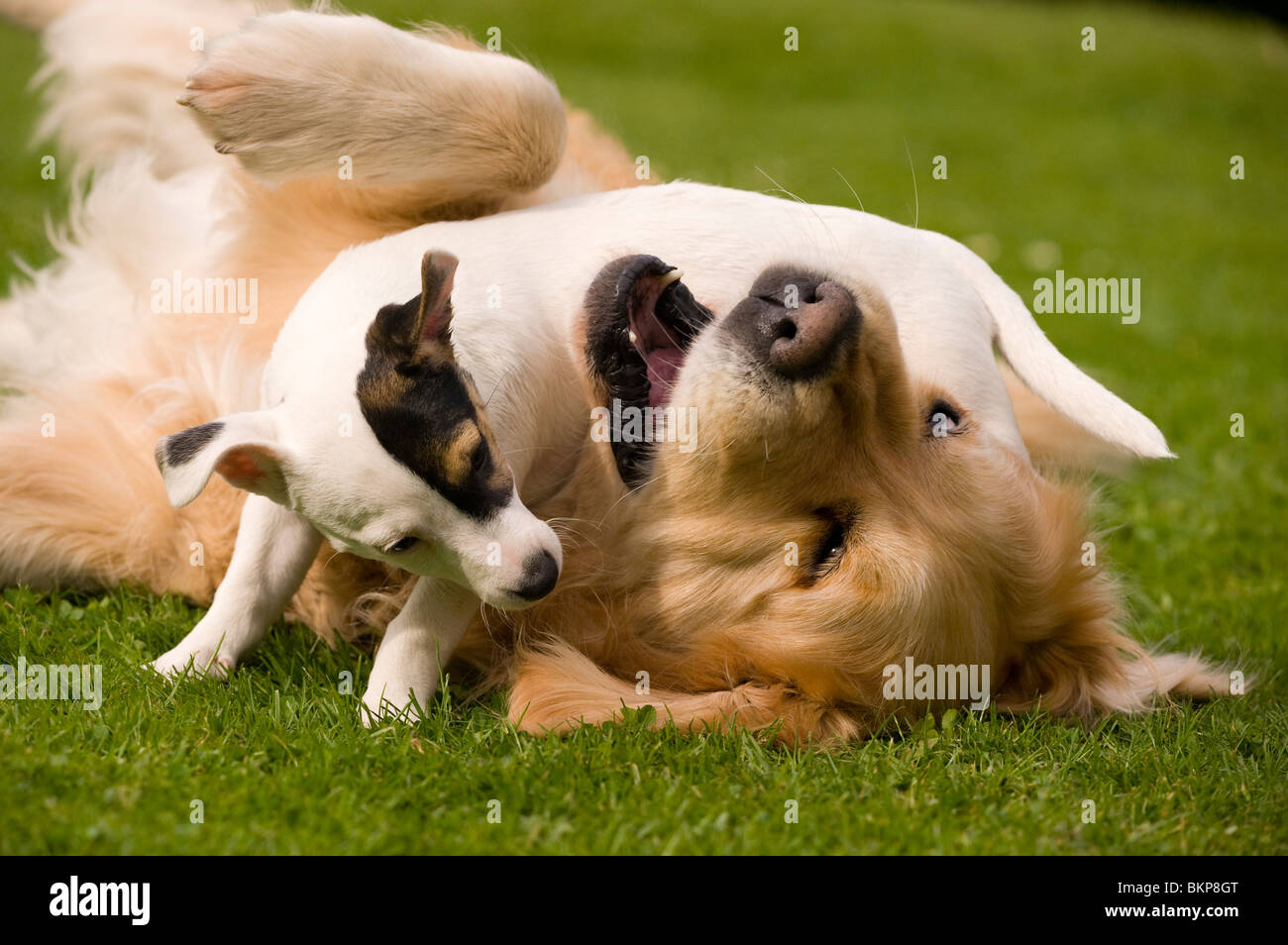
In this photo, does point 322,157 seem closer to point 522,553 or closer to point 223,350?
point 223,350

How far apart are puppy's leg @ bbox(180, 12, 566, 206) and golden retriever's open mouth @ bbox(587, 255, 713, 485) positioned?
60cm

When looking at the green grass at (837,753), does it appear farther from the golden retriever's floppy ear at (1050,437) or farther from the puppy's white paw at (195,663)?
the golden retriever's floppy ear at (1050,437)

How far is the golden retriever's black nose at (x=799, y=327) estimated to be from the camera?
2973 mm

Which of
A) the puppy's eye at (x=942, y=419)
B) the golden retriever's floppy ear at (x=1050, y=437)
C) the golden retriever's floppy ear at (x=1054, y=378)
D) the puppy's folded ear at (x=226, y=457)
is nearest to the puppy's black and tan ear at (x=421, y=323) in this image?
the puppy's folded ear at (x=226, y=457)

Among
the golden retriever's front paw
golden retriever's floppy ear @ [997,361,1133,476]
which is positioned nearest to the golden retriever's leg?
the golden retriever's front paw

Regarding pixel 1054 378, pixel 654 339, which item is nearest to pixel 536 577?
pixel 654 339

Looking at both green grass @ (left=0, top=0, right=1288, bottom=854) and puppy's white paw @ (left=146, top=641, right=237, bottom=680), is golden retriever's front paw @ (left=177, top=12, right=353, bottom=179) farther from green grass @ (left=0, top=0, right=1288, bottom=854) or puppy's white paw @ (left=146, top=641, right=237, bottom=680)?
puppy's white paw @ (left=146, top=641, right=237, bottom=680)

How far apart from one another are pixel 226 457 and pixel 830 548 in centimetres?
149

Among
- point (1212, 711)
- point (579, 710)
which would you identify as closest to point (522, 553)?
point (579, 710)

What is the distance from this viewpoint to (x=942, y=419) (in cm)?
341

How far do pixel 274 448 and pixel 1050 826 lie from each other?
76.6 inches

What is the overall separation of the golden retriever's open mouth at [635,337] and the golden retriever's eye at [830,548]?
0.50 m

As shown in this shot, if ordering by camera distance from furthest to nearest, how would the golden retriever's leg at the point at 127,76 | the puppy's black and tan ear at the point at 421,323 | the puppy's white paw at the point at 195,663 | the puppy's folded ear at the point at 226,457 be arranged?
1. the golden retriever's leg at the point at 127,76
2. the puppy's white paw at the point at 195,663
3. the puppy's black and tan ear at the point at 421,323
4. the puppy's folded ear at the point at 226,457

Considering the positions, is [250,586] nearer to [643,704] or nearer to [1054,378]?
[643,704]
